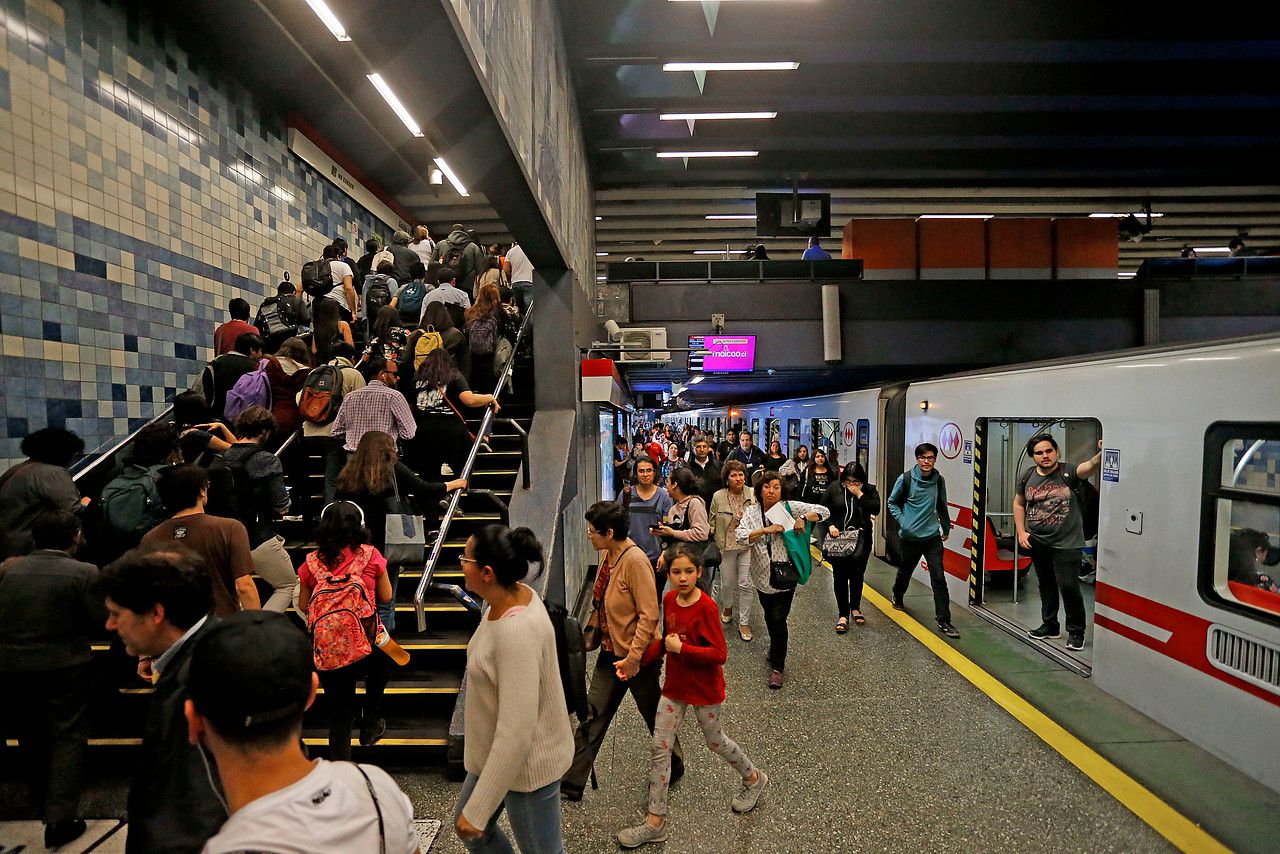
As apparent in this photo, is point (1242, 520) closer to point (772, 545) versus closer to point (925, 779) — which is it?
point (925, 779)

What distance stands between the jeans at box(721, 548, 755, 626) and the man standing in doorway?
2379 millimetres

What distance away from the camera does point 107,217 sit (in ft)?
19.4

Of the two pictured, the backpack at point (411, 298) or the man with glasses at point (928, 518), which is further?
the backpack at point (411, 298)

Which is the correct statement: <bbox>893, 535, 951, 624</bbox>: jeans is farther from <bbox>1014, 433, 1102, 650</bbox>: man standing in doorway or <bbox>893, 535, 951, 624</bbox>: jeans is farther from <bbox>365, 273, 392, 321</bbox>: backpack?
<bbox>365, 273, 392, 321</bbox>: backpack

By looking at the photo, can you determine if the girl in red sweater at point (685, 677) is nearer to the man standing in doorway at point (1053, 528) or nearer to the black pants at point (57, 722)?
the black pants at point (57, 722)

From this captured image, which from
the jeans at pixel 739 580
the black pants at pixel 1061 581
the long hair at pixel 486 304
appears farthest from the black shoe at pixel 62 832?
the black pants at pixel 1061 581

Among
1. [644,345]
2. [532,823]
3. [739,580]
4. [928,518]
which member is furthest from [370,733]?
[644,345]

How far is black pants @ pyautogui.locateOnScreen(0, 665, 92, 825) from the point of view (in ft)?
9.34

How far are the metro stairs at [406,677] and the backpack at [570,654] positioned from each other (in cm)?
59

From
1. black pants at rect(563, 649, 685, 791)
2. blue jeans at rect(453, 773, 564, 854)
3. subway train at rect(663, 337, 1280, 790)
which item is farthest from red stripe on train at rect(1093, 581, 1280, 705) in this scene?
blue jeans at rect(453, 773, 564, 854)

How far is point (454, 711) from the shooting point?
3.64 metres

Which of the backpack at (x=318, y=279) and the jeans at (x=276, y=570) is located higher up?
the backpack at (x=318, y=279)

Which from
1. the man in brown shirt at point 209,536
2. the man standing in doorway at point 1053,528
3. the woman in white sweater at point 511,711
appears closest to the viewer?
the woman in white sweater at point 511,711

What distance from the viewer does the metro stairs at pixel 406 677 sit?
3.60 m
